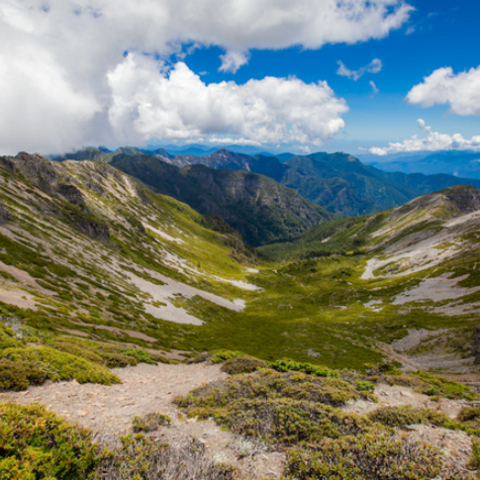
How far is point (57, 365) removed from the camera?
16344 mm

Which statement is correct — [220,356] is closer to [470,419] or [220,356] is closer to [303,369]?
[303,369]

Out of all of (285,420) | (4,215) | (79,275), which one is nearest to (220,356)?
(285,420)

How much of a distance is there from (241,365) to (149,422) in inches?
541

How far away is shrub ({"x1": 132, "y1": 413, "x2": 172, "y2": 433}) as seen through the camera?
38.0ft

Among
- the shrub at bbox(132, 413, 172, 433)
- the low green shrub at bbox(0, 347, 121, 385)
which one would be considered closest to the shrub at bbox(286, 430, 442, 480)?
the shrub at bbox(132, 413, 172, 433)

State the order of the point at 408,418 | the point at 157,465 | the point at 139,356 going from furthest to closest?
the point at 139,356, the point at 408,418, the point at 157,465

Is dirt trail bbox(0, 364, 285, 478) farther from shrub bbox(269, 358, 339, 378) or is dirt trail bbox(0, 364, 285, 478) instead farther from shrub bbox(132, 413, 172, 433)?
shrub bbox(269, 358, 339, 378)

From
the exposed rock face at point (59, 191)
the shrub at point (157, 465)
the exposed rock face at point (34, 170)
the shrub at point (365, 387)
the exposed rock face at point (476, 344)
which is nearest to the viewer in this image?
the shrub at point (157, 465)

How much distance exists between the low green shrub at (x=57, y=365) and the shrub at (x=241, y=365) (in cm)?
995

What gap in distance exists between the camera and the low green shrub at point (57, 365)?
48.7 ft

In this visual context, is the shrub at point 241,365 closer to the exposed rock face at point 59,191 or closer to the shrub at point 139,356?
the shrub at point 139,356

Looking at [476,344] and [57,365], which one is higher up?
[57,365]

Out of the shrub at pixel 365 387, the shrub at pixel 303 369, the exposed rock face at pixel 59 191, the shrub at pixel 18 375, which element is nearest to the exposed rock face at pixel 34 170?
the exposed rock face at pixel 59 191

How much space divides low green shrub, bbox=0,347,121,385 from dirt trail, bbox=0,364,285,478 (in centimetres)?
53
